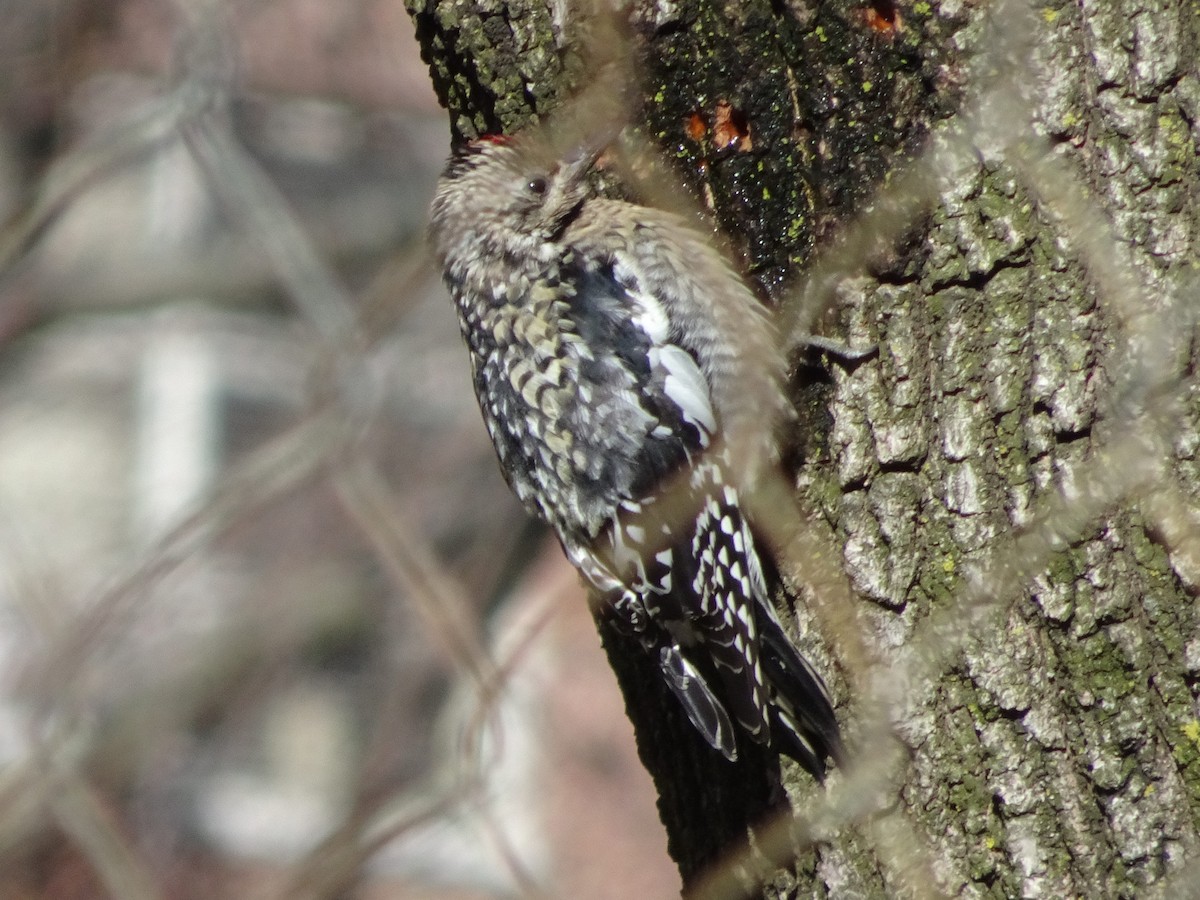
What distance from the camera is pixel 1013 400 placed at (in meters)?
1.76

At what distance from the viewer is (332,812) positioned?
5051 millimetres

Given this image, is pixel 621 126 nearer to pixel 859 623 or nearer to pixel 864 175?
pixel 864 175

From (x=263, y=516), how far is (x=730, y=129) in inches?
116

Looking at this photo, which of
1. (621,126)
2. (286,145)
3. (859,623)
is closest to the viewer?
(859,623)

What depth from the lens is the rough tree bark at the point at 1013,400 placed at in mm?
1728

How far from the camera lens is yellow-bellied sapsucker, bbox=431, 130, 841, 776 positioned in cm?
199

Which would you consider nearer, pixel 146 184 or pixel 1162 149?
pixel 1162 149

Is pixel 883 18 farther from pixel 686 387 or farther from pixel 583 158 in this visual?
pixel 686 387

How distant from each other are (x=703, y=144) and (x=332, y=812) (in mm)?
3767

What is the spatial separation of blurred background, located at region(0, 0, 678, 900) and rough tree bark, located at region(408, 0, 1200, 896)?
7.39 ft

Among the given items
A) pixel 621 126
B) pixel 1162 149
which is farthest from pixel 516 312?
pixel 1162 149

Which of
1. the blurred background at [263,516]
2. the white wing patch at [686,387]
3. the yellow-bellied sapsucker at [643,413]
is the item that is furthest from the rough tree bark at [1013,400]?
the blurred background at [263,516]

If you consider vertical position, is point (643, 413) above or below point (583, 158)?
below

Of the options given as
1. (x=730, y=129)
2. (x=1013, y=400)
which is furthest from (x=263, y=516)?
(x=1013, y=400)
